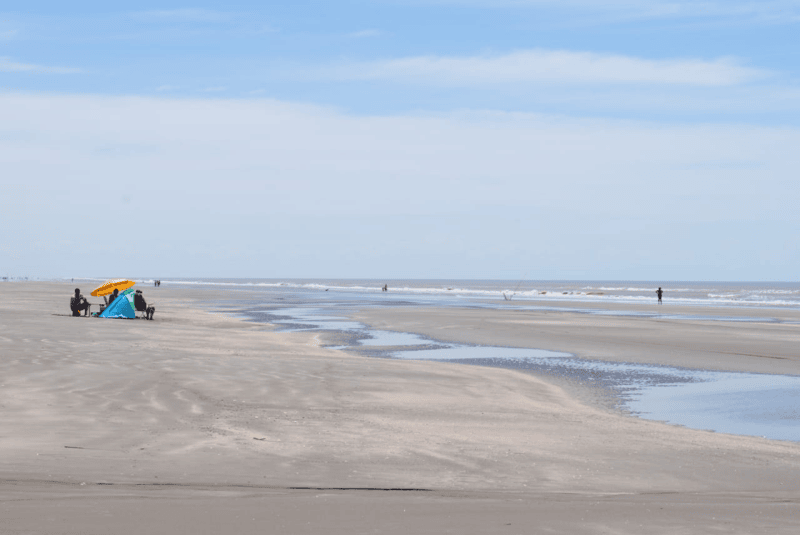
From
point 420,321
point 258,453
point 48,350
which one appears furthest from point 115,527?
point 420,321

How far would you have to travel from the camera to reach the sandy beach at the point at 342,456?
224 inches

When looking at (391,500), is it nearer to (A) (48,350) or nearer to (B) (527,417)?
(B) (527,417)

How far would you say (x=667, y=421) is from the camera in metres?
11.7

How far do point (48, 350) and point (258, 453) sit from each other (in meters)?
10.6

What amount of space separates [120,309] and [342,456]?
25.8 metres

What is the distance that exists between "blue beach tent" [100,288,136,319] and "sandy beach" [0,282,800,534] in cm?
1473

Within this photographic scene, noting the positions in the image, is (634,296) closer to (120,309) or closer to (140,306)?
(140,306)

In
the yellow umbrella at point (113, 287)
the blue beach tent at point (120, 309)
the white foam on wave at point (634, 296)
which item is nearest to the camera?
the blue beach tent at point (120, 309)

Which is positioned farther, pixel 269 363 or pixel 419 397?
pixel 269 363

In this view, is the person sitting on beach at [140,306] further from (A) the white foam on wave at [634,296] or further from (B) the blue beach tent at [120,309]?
(A) the white foam on wave at [634,296]

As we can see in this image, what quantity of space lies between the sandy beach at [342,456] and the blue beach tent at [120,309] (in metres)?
14.7

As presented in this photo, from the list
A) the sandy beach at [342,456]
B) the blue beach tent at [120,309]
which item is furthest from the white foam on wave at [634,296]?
the sandy beach at [342,456]

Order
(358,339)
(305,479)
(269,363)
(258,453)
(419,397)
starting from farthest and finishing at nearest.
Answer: (358,339) → (269,363) → (419,397) → (258,453) → (305,479)

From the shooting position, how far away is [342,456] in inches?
314
